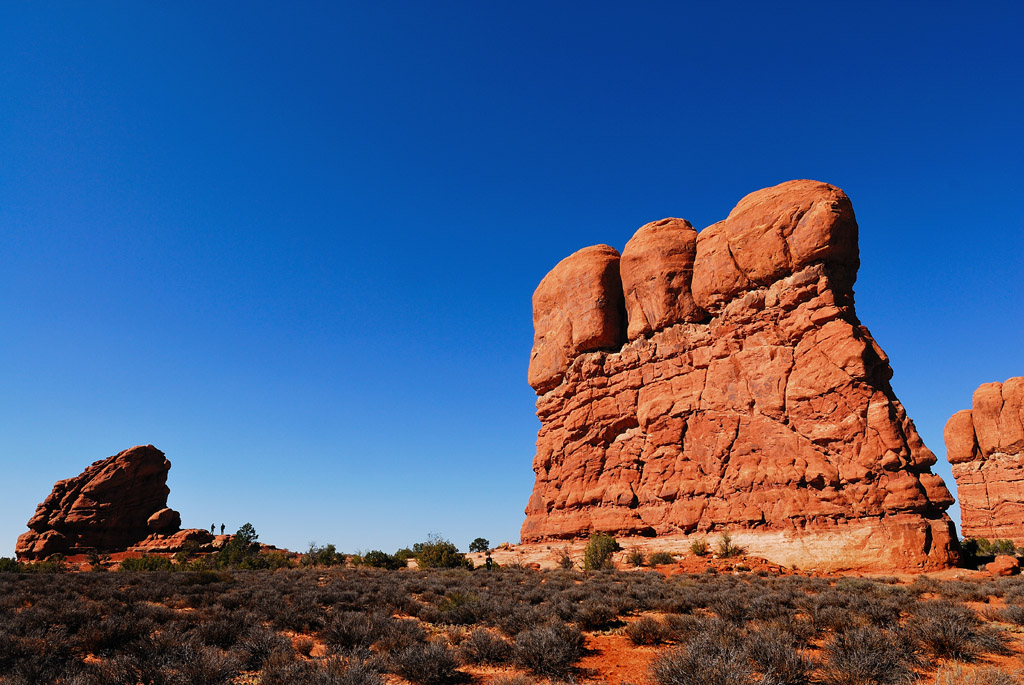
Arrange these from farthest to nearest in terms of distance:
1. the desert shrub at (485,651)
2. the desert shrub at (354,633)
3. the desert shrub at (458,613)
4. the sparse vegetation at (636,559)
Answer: the sparse vegetation at (636,559) → the desert shrub at (458,613) → the desert shrub at (354,633) → the desert shrub at (485,651)

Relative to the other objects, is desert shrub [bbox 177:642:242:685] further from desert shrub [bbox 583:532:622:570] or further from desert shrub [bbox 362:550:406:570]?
desert shrub [bbox 362:550:406:570]

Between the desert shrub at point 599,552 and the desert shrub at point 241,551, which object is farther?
the desert shrub at point 241,551

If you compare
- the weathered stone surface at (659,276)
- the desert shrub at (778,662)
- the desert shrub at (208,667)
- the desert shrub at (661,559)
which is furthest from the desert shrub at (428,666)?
the weathered stone surface at (659,276)

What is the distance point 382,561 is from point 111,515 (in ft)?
116

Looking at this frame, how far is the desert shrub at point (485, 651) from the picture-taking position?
7938 millimetres

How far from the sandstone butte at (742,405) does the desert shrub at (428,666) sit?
20.5m

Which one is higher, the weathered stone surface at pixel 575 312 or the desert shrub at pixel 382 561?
the weathered stone surface at pixel 575 312

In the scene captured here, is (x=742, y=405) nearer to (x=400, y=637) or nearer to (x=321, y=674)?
(x=400, y=637)

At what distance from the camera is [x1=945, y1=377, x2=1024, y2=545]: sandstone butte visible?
41.3m

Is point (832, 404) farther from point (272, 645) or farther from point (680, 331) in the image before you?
point (272, 645)

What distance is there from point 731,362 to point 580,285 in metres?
12.5

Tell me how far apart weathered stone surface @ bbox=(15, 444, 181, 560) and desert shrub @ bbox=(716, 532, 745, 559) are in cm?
5167

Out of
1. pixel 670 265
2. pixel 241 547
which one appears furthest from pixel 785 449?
pixel 241 547

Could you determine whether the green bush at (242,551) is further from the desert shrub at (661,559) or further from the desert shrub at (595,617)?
the desert shrub at (595,617)
